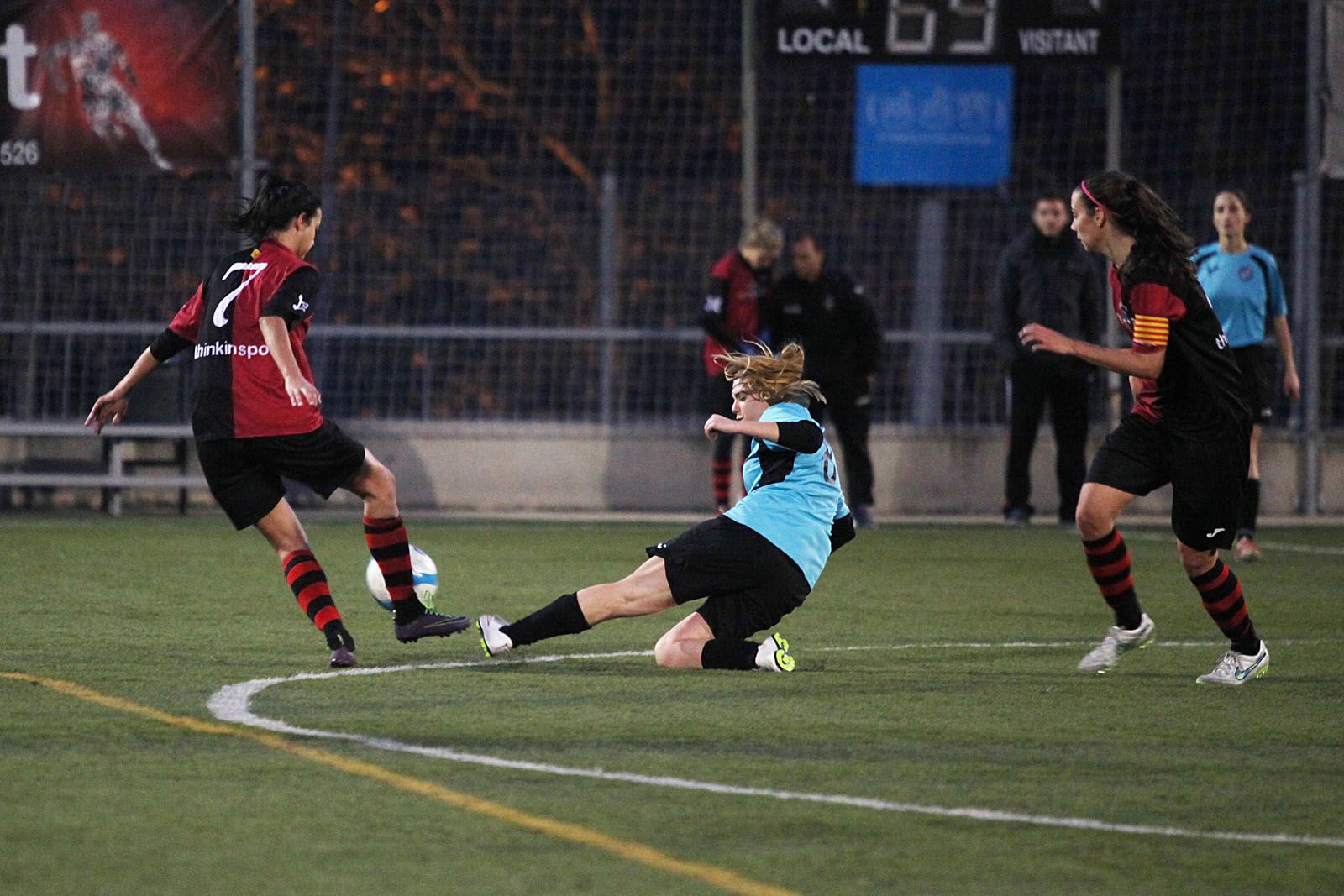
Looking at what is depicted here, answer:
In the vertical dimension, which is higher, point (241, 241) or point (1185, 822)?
point (241, 241)

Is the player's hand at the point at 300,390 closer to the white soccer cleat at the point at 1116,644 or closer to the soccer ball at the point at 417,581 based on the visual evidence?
the soccer ball at the point at 417,581

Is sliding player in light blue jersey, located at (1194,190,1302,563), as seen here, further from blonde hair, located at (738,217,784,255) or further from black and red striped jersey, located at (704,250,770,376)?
black and red striped jersey, located at (704,250,770,376)

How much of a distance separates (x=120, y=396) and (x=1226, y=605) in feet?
12.5

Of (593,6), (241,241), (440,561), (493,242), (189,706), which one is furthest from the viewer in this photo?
(593,6)

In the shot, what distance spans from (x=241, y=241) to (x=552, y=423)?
8.18 feet

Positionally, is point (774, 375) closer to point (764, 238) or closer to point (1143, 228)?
point (1143, 228)

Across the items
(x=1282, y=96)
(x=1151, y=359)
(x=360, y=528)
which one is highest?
(x=1282, y=96)

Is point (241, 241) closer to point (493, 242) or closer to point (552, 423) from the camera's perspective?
point (552, 423)

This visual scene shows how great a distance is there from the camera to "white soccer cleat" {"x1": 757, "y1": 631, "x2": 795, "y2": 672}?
23.1ft

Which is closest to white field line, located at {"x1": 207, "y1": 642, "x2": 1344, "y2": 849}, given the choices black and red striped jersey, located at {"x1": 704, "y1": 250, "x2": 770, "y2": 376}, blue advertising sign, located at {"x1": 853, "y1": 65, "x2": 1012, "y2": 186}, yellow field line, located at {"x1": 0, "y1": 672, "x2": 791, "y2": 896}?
yellow field line, located at {"x1": 0, "y1": 672, "x2": 791, "y2": 896}

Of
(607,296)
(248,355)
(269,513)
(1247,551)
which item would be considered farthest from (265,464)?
(607,296)

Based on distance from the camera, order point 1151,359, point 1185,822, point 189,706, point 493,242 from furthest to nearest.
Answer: point 493,242 → point 1151,359 → point 189,706 → point 1185,822

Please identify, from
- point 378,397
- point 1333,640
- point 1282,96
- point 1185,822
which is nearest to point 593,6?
point 1282,96

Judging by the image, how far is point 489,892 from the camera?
4113 mm
